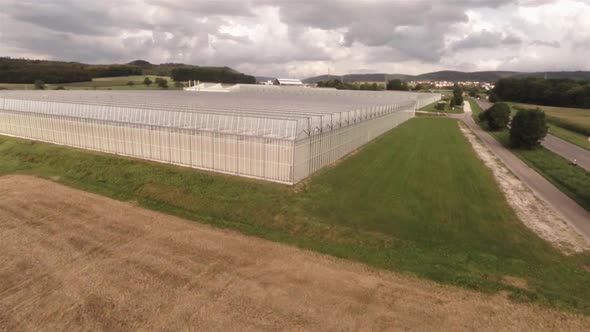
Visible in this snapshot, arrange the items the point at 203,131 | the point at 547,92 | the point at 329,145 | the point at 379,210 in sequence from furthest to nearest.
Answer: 1. the point at 547,92
2. the point at 329,145
3. the point at 203,131
4. the point at 379,210

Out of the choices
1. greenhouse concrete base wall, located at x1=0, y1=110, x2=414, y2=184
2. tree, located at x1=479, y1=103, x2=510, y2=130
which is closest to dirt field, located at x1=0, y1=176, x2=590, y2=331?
greenhouse concrete base wall, located at x1=0, y1=110, x2=414, y2=184

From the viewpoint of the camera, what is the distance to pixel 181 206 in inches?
846

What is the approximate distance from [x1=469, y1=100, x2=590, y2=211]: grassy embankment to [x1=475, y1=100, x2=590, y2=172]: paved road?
1.37 m

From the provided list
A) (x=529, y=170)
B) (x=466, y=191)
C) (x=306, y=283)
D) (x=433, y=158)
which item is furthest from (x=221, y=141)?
(x=529, y=170)

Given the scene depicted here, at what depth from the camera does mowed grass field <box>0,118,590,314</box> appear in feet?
48.5

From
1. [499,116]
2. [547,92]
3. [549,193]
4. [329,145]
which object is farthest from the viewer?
[547,92]

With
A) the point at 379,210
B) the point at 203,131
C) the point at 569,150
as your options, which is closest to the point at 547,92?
the point at 569,150

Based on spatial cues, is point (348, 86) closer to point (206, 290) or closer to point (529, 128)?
point (529, 128)

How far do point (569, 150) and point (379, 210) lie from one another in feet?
118

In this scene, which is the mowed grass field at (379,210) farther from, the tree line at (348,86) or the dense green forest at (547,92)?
the tree line at (348,86)

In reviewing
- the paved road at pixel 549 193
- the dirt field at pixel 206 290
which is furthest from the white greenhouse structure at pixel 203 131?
the paved road at pixel 549 193

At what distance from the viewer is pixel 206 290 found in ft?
43.3

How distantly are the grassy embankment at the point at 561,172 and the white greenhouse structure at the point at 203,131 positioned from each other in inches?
700

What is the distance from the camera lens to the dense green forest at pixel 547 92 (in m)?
102
